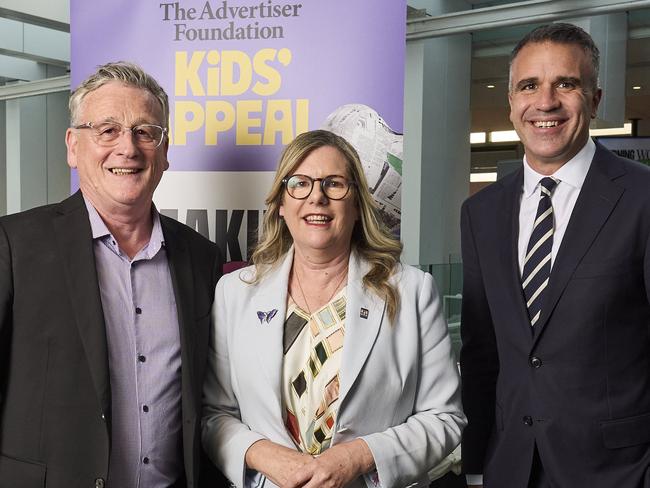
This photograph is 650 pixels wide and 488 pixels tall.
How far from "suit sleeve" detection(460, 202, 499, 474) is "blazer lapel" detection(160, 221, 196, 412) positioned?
0.90 m

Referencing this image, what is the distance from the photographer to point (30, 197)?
9031 millimetres

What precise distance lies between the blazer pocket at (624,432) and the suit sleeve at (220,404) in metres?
0.98

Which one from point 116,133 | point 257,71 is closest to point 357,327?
point 116,133

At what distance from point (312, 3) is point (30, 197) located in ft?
22.8

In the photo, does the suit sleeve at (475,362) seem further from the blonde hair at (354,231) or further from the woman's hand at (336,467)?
the woman's hand at (336,467)

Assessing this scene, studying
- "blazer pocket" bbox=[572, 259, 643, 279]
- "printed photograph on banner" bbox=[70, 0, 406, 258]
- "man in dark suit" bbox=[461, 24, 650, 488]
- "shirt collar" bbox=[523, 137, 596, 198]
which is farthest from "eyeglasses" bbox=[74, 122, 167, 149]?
"blazer pocket" bbox=[572, 259, 643, 279]

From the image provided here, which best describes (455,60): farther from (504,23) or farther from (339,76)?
(339,76)

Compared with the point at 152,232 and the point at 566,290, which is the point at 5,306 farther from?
the point at 566,290

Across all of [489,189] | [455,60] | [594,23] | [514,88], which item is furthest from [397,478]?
[455,60]

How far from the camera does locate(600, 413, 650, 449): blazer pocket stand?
2.09 m

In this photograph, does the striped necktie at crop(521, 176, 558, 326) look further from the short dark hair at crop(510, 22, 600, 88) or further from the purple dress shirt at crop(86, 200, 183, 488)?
the purple dress shirt at crop(86, 200, 183, 488)

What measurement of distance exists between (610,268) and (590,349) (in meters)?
0.23

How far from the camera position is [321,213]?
2.24 m

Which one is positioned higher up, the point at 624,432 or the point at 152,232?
the point at 152,232
